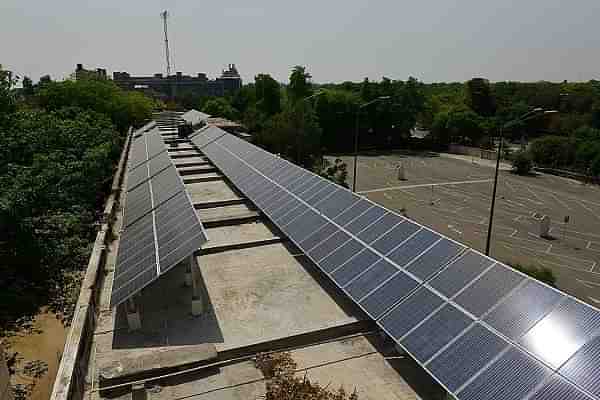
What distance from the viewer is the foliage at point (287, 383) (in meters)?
8.73

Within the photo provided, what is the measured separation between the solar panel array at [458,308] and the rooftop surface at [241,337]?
3.21 feet

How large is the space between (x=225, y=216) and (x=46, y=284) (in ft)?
34.3

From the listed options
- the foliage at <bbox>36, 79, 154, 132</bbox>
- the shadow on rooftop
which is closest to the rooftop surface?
the shadow on rooftop

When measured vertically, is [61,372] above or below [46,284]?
above

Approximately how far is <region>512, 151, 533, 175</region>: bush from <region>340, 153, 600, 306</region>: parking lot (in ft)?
5.27

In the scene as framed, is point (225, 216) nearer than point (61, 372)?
No

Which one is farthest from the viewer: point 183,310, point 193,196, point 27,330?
point 193,196

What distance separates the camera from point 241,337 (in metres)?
11.8

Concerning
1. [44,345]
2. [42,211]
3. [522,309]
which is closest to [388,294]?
[522,309]

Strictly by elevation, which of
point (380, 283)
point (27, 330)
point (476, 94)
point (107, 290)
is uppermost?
point (476, 94)

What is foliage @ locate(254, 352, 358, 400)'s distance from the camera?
8.73 m

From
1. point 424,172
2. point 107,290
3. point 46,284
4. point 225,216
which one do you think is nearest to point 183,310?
point 107,290

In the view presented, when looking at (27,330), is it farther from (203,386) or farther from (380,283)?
(380,283)

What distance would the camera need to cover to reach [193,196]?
1034 inches
